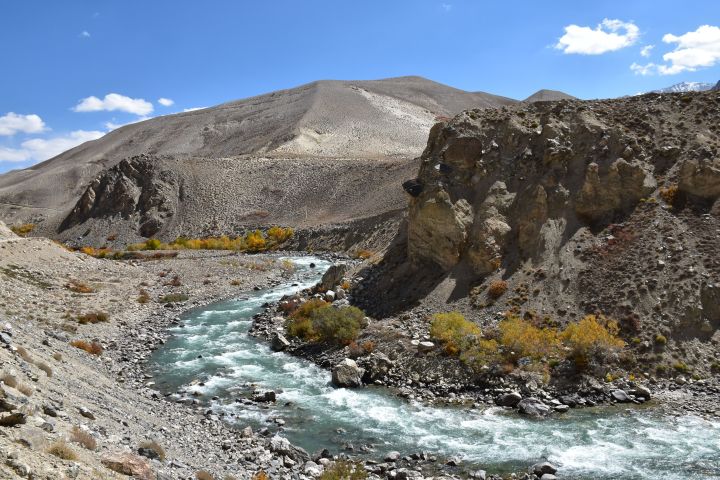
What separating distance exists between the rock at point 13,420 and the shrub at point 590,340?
17035 mm

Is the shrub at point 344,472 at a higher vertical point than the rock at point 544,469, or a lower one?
higher

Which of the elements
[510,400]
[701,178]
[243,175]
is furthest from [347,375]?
[243,175]

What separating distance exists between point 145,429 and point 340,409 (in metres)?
6.98

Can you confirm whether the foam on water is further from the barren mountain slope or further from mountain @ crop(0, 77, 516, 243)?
mountain @ crop(0, 77, 516, 243)

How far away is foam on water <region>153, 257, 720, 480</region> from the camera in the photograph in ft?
49.2

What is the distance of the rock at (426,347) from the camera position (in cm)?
2228

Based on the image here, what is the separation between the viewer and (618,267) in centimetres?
2389

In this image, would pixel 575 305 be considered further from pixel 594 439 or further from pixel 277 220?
pixel 277 220

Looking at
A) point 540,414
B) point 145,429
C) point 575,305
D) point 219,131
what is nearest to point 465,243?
point 575,305

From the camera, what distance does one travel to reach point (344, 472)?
14.2 metres

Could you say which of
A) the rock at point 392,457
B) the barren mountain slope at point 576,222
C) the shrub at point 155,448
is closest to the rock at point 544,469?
the rock at point 392,457

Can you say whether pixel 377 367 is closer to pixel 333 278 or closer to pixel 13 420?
pixel 333 278

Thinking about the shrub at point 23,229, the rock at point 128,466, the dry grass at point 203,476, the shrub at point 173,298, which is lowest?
the dry grass at point 203,476

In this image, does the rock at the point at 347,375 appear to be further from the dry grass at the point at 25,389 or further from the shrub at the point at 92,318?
the shrub at the point at 92,318
